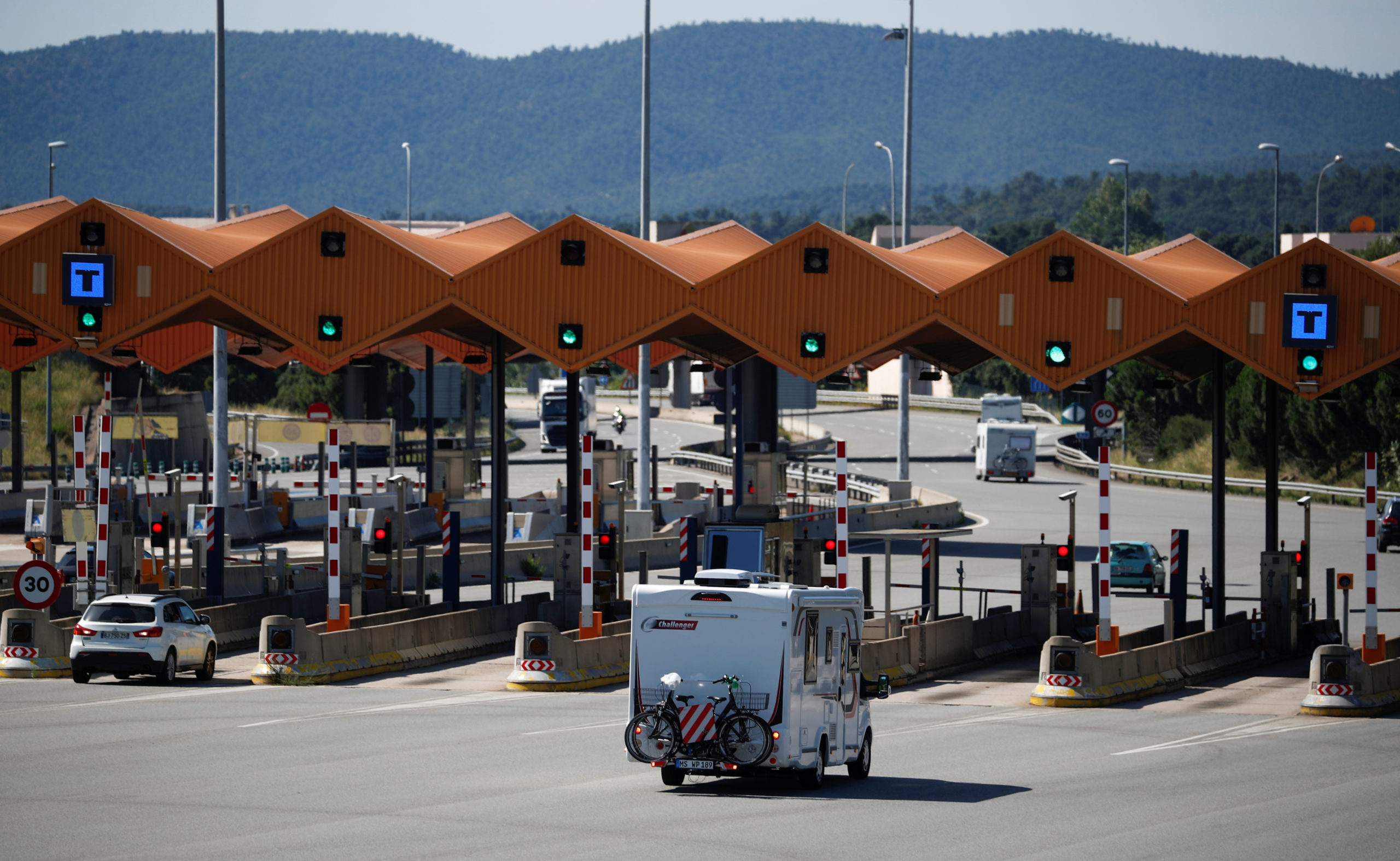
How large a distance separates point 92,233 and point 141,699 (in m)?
8.64

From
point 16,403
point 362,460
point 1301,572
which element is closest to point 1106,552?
point 1301,572

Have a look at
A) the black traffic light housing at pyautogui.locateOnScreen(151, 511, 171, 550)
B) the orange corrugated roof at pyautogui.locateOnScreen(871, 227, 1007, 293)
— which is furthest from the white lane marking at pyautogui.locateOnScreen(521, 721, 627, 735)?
the black traffic light housing at pyautogui.locateOnScreen(151, 511, 171, 550)

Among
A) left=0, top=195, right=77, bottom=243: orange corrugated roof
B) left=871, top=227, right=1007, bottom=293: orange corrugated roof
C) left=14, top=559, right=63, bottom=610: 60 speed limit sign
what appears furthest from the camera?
left=871, top=227, right=1007, bottom=293: orange corrugated roof

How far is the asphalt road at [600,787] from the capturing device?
12.9 metres

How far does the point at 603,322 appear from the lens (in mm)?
27953

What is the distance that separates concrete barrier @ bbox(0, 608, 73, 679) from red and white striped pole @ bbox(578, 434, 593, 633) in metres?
7.61

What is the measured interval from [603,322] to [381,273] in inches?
145

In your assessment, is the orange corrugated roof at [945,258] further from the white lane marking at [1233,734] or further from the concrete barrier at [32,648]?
the concrete barrier at [32,648]

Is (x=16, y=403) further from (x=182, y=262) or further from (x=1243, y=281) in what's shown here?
(x=1243, y=281)

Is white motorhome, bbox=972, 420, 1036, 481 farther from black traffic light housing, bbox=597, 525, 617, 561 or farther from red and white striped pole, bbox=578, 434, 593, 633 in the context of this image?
red and white striped pole, bbox=578, 434, 593, 633

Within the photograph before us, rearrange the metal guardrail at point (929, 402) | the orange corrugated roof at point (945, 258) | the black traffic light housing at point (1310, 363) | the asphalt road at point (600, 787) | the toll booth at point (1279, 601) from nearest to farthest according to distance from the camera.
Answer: the asphalt road at point (600, 787), the black traffic light housing at point (1310, 363), the orange corrugated roof at point (945, 258), the toll booth at point (1279, 601), the metal guardrail at point (929, 402)

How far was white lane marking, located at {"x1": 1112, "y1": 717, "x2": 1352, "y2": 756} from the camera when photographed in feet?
63.5

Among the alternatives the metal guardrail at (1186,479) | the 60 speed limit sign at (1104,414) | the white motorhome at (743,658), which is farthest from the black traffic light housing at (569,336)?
the metal guardrail at (1186,479)

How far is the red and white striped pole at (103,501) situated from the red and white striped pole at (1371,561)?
60.0 feet
